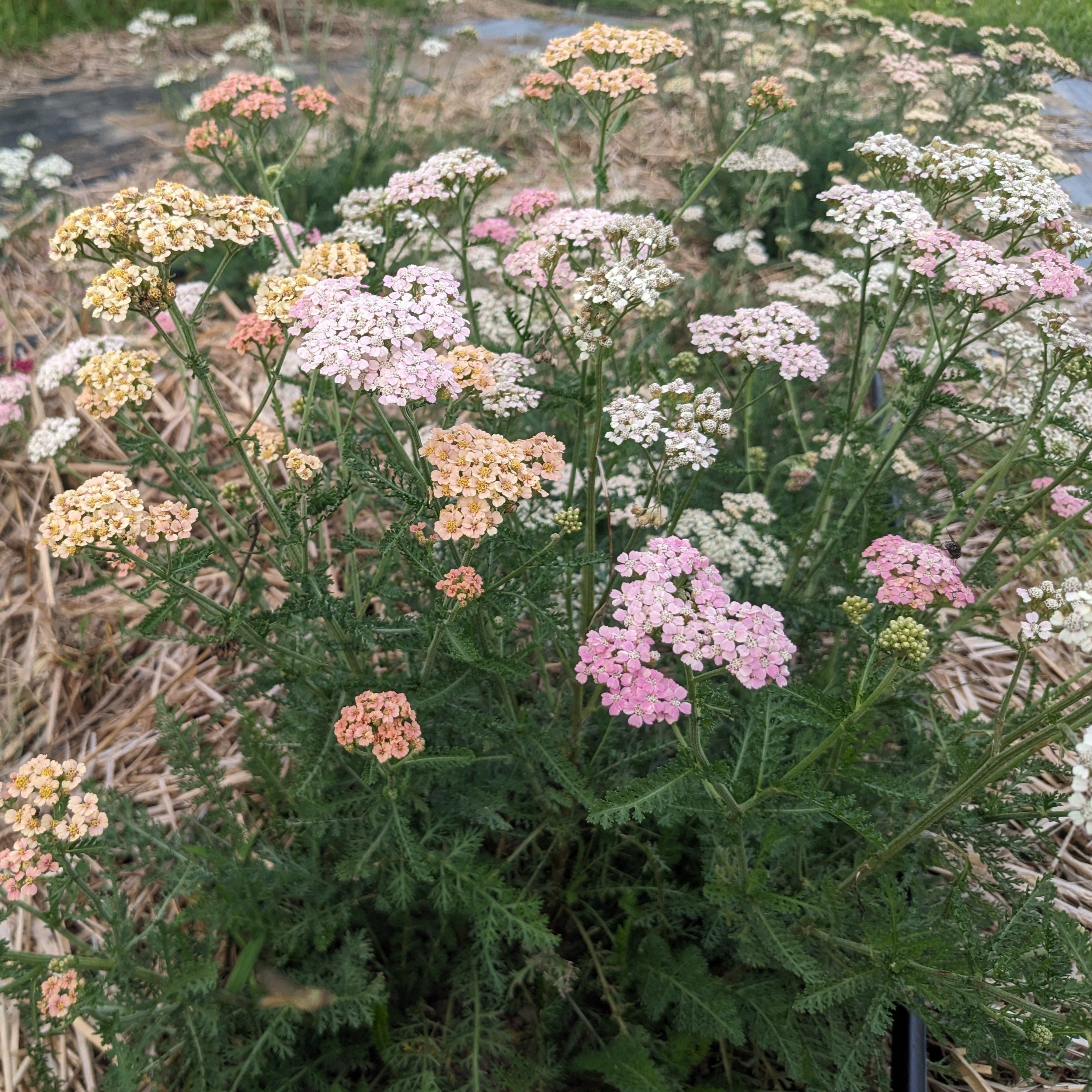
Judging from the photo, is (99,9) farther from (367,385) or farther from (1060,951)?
(1060,951)

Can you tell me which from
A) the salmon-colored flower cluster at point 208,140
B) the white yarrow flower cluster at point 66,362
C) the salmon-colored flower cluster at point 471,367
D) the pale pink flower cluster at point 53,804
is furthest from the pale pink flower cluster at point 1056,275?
the white yarrow flower cluster at point 66,362

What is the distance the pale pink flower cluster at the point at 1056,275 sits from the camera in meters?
2.24

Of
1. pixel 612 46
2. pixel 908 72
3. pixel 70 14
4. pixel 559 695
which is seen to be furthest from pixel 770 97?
pixel 70 14

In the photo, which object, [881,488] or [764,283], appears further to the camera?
[764,283]

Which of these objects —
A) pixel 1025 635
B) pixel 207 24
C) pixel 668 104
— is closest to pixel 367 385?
pixel 1025 635

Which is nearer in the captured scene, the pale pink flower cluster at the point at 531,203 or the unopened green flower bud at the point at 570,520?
the unopened green flower bud at the point at 570,520

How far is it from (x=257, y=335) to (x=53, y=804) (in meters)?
1.32

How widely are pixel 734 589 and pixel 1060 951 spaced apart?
163 centimetres

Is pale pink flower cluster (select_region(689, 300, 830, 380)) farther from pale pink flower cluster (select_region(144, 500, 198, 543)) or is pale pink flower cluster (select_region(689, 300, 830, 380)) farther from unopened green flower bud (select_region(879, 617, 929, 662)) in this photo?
pale pink flower cluster (select_region(144, 500, 198, 543))

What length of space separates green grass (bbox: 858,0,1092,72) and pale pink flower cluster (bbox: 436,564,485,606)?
20.3 ft

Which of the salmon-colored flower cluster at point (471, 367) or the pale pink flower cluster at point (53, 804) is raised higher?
the salmon-colored flower cluster at point (471, 367)

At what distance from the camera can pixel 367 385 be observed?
1839mm

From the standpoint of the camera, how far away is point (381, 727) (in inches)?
76.1

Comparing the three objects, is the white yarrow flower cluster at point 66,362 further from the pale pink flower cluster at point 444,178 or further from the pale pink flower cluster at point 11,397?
the pale pink flower cluster at point 444,178
